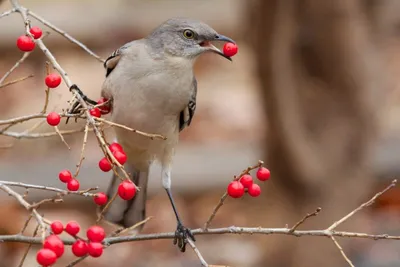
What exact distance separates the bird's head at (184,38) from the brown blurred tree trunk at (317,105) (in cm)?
183

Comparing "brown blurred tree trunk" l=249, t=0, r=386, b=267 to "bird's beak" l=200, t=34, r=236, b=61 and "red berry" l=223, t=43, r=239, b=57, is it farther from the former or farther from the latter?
"red berry" l=223, t=43, r=239, b=57

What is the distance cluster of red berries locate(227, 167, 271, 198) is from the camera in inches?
90.7

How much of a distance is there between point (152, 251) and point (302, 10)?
136 inches

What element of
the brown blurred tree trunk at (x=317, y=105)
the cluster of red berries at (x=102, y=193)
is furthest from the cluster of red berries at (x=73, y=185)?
the brown blurred tree trunk at (x=317, y=105)

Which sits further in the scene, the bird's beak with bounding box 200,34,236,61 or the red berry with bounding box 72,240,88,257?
the bird's beak with bounding box 200,34,236,61

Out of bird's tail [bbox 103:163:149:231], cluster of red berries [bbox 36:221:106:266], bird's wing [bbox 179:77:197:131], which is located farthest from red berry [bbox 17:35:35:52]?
bird's tail [bbox 103:163:149:231]

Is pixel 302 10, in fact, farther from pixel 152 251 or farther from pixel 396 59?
pixel 396 59

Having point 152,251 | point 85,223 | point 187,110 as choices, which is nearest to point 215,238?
point 152,251

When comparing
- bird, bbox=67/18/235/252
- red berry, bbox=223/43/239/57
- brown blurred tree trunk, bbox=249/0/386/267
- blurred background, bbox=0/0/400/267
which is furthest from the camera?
blurred background, bbox=0/0/400/267

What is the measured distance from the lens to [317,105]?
5.28 meters

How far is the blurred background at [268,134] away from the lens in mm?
5043

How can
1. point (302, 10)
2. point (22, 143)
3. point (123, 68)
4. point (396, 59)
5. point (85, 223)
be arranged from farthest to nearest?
point (396, 59) < point (22, 143) < point (85, 223) < point (302, 10) < point (123, 68)

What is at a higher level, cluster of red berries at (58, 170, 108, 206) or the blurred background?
cluster of red berries at (58, 170, 108, 206)

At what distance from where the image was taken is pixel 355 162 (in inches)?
215
